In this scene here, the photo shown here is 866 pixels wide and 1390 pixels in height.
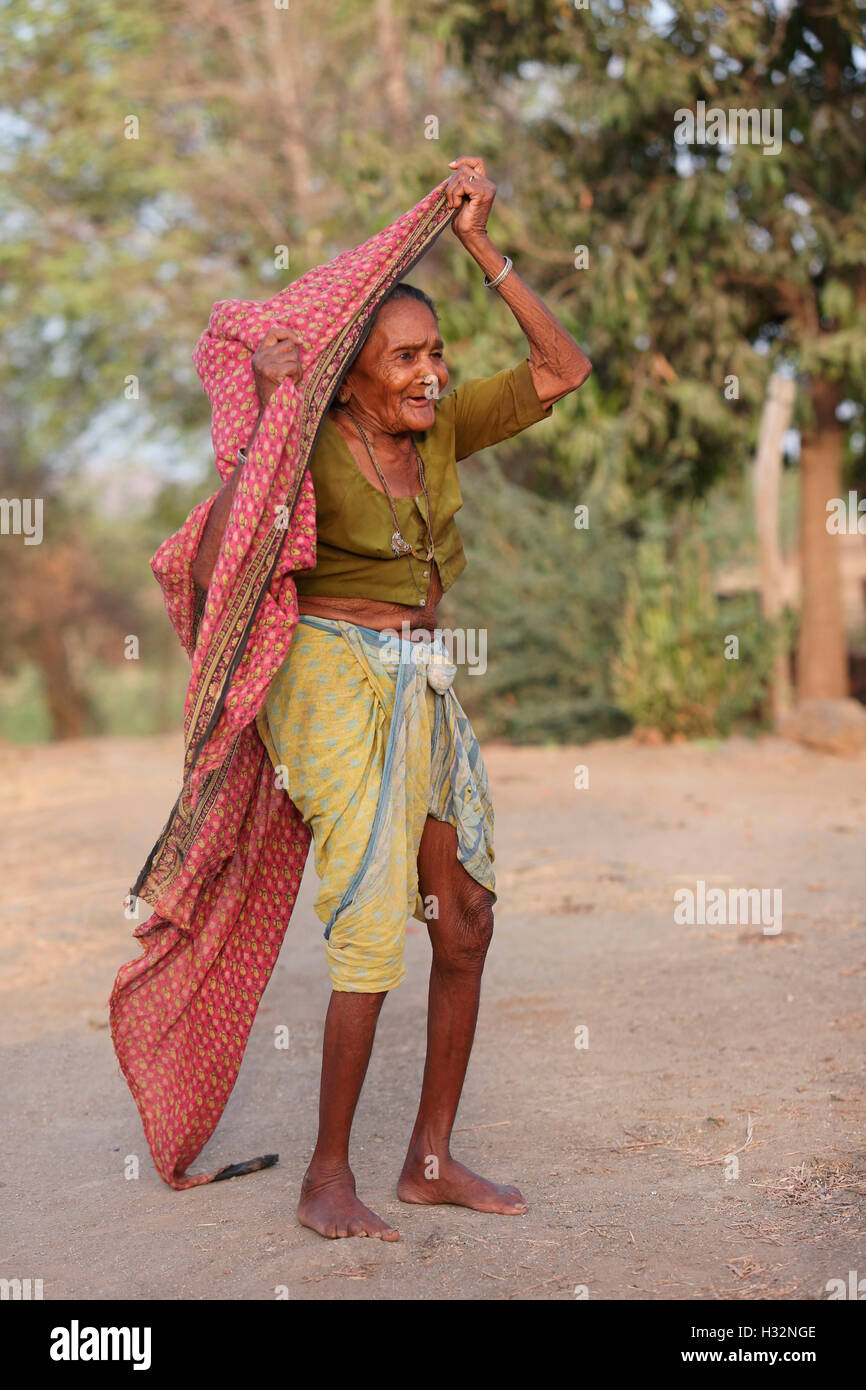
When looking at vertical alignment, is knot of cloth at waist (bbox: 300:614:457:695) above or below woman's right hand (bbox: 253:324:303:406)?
below

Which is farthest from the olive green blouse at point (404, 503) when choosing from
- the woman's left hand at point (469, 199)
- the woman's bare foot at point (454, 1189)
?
the woman's bare foot at point (454, 1189)

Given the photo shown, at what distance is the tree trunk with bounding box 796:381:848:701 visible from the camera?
1048 cm

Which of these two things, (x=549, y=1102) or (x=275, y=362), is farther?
(x=549, y=1102)

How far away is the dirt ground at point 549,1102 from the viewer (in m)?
2.85

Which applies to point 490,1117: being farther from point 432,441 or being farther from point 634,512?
point 634,512

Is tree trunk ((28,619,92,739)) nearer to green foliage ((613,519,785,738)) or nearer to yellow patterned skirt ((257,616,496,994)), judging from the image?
green foliage ((613,519,785,738))

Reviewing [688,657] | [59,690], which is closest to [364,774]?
[688,657]

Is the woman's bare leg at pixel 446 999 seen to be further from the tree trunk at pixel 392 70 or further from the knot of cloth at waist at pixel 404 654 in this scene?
the tree trunk at pixel 392 70

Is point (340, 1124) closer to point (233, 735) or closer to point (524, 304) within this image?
point (233, 735)

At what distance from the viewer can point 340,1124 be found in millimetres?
3082

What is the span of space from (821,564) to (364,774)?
26.6 feet

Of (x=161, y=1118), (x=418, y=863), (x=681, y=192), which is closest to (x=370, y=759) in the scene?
(x=418, y=863)

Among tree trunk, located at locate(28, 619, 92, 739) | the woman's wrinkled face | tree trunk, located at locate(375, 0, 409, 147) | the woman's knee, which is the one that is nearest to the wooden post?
tree trunk, located at locate(375, 0, 409, 147)

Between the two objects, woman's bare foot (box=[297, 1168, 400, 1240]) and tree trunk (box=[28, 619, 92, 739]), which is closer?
woman's bare foot (box=[297, 1168, 400, 1240])
